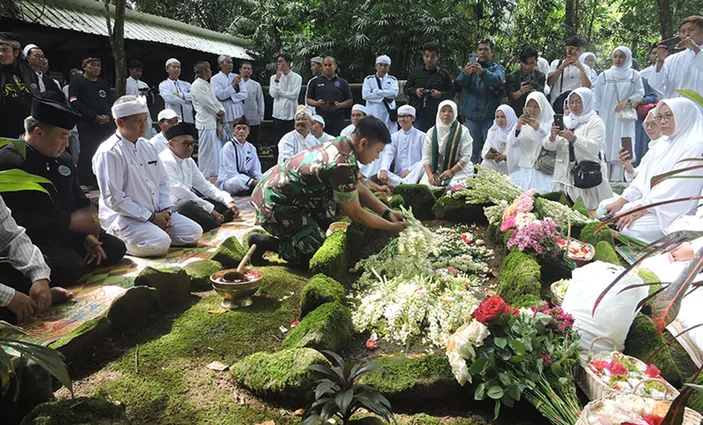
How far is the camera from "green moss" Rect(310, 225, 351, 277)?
154 inches

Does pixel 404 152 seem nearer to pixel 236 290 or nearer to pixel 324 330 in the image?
pixel 236 290

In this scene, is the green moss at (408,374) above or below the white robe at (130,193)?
below

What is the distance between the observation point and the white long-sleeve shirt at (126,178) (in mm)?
4875

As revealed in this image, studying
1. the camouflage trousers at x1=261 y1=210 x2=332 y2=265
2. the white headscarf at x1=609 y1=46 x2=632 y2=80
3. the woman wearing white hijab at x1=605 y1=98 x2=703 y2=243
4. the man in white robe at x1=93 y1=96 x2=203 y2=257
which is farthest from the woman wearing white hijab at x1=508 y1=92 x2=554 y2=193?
the man in white robe at x1=93 y1=96 x2=203 y2=257

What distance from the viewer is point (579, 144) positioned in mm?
6074

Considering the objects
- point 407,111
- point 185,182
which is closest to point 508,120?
point 407,111

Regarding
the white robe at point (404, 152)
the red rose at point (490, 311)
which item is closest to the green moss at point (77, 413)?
the red rose at point (490, 311)

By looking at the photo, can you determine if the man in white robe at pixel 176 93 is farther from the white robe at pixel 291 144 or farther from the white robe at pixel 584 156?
the white robe at pixel 584 156

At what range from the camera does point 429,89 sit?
842 cm

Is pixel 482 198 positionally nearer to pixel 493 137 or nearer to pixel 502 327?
pixel 493 137

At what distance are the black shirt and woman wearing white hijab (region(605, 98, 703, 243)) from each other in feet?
17.3

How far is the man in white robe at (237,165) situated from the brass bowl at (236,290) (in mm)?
4429

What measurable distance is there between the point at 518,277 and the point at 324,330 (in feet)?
5.33

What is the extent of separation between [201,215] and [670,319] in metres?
5.46
